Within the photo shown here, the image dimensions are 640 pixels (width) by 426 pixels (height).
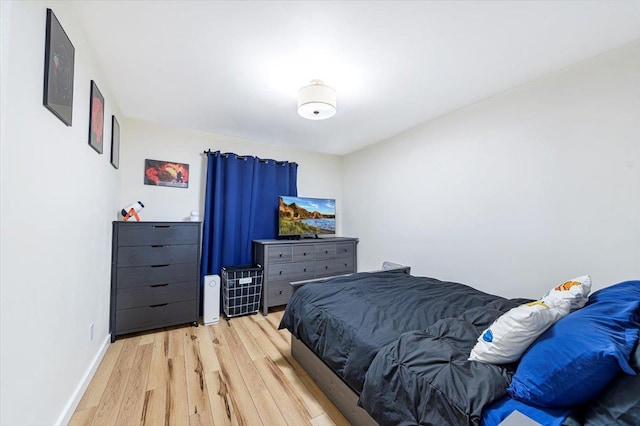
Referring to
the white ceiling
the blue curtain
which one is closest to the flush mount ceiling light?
the white ceiling

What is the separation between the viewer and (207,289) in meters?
2.98

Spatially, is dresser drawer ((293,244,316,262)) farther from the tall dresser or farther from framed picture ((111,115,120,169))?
framed picture ((111,115,120,169))

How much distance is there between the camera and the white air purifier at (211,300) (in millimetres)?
2949

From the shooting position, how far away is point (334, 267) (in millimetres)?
3867

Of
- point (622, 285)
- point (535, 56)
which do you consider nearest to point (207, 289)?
point (622, 285)

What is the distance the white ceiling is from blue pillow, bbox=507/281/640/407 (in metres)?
1.64

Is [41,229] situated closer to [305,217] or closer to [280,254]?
[280,254]

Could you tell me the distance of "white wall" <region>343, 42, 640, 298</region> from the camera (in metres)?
1.72

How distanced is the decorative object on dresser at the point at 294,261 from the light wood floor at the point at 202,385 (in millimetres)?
749


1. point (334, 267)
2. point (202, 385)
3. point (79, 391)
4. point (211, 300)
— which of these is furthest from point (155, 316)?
point (334, 267)

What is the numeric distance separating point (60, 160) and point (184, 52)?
3.58 feet

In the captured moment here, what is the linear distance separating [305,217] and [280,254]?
0.78 meters

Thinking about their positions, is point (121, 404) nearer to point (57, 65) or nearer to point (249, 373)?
point (249, 373)

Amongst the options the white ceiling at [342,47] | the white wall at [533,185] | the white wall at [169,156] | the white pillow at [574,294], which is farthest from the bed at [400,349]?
the white wall at [169,156]
